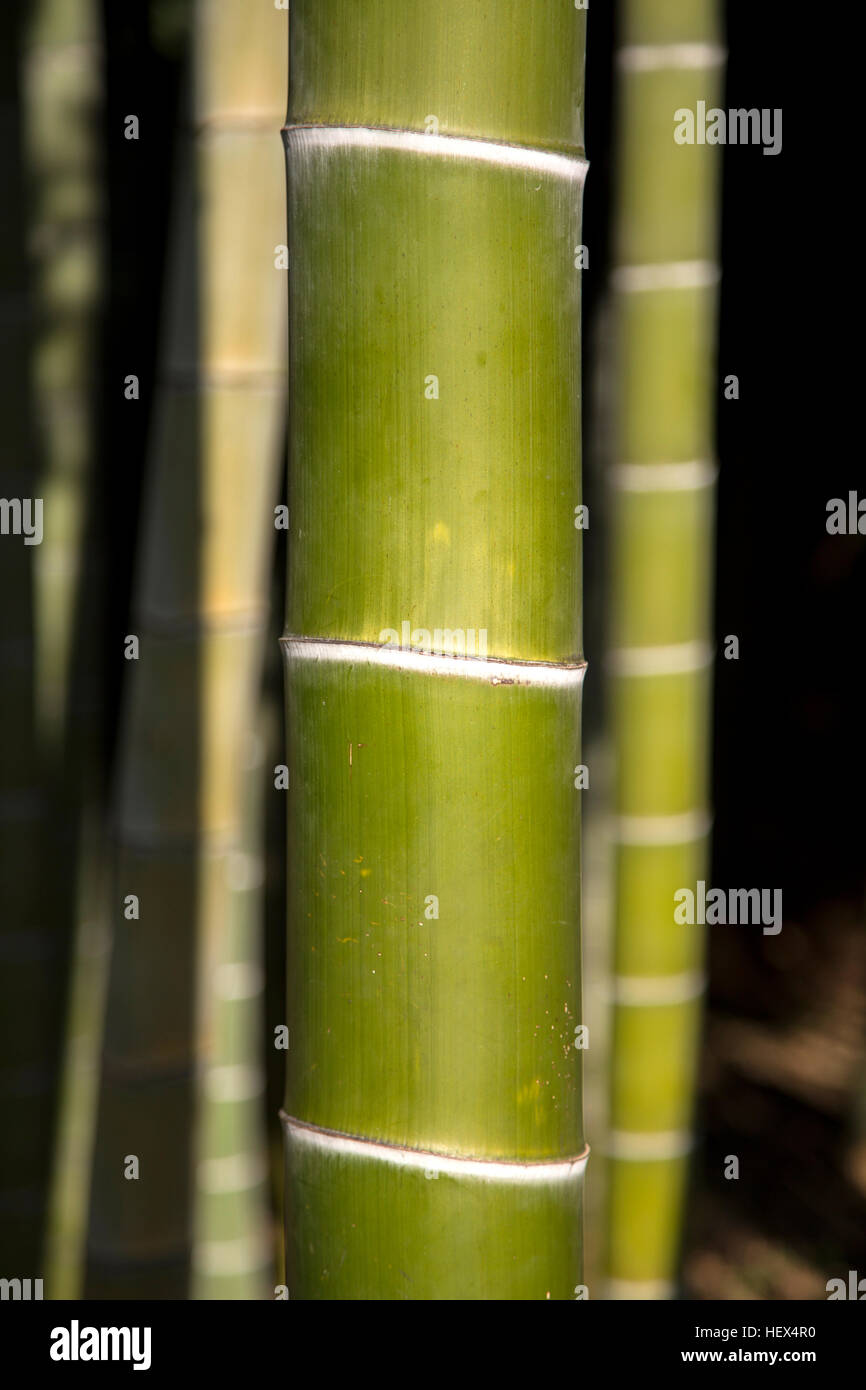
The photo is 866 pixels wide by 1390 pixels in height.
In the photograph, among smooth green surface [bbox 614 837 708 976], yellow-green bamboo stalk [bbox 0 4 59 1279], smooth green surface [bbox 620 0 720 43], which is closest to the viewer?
smooth green surface [bbox 620 0 720 43]

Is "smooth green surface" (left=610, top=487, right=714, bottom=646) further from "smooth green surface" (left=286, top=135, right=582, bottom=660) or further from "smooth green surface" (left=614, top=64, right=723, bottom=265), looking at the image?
"smooth green surface" (left=286, top=135, right=582, bottom=660)

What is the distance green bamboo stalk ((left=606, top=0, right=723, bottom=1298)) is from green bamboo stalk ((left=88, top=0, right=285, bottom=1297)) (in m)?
0.29

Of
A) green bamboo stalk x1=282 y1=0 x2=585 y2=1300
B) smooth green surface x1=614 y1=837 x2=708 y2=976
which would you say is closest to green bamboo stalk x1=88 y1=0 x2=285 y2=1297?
smooth green surface x1=614 y1=837 x2=708 y2=976

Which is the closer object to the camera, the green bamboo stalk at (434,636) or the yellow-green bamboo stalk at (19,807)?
the green bamboo stalk at (434,636)

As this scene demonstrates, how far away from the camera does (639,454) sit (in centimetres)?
106

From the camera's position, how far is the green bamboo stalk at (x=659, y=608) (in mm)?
1023

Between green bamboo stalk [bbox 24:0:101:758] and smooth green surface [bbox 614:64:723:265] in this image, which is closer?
smooth green surface [bbox 614:64:723:265]

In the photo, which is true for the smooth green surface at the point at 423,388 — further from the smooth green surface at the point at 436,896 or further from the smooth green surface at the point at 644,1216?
the smooth green surface at the point at 644,1216

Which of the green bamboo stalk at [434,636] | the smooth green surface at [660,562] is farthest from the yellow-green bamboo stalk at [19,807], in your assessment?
the green bamboo stalk at [434,636]

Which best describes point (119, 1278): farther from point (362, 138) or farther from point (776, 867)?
point (776, 867)

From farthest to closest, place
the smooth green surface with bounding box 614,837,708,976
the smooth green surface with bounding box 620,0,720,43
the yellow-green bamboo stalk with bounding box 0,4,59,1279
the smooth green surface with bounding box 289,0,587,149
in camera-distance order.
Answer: the yellow-green bamboo stalk with bounding box 0,4,59,1279
the smooth green surface with bounding box 614,837,708,976
the smooth green surface with bounding box 620,0,720,43
the smooth green surface with bounding box 289,0,587,149

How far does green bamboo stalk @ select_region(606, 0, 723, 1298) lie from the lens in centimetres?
102

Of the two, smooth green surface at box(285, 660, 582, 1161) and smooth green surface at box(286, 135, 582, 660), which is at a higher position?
smooth green surface at box(286, 135, 582, 660)

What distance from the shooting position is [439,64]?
513mm
